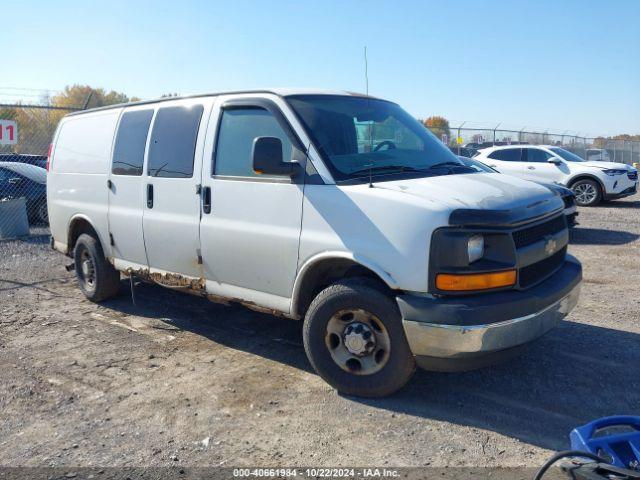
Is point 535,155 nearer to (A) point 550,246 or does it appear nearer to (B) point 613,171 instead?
(B) point 613,171

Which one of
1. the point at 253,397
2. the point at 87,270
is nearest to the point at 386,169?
the point at 253,397

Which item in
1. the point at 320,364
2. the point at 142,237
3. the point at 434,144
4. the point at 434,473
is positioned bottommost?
the point at 434,473

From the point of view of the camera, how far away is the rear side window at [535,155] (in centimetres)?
1520

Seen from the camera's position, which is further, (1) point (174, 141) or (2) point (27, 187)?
(2) point (27, 187)

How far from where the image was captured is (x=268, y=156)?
402 centimetres

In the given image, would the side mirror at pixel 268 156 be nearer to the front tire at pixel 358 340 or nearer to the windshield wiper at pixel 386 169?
the windshield wiper at pixel 386 169

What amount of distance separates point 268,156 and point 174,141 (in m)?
1.48

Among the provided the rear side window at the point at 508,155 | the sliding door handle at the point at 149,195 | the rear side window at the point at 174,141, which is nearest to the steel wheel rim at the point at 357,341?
the rear side window at the point at 174,141

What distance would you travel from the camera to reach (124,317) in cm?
609

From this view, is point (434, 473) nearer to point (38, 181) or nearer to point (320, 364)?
point (320, 364)

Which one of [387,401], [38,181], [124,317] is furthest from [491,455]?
[38,181]

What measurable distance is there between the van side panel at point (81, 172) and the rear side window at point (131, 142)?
0.17 meters

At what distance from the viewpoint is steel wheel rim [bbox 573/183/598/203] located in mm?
14961

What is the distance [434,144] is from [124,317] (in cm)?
364
